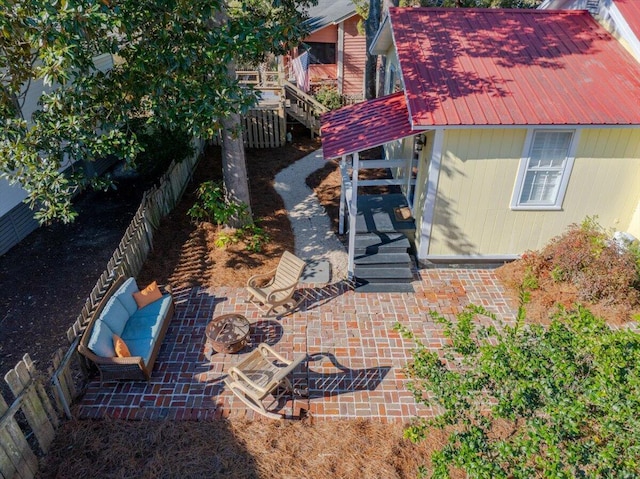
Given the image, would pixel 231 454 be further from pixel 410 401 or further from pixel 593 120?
pixel 593 120

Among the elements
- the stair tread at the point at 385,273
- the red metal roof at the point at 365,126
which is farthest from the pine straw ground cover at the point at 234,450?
the red metal roof at the point at 365,126

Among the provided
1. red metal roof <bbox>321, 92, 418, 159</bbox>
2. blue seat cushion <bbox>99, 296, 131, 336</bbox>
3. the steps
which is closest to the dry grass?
blue seat cushion <bbox>99, 296, 131, 336</bbox>

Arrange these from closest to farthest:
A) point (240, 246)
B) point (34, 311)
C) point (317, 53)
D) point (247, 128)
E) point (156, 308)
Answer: point (156, 308), point (34, 311), point (240, 246), point (247, 128), point (317, 53)

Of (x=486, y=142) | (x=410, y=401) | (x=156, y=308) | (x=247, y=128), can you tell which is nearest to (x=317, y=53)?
(x=247, y=128)

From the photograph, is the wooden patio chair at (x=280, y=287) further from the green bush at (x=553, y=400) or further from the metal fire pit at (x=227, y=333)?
the green bush at (x=553, y=400)

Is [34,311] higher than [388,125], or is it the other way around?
[388,125]

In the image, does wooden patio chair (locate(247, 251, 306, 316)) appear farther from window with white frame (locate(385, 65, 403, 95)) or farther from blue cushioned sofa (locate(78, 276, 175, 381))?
window with white frame (locate(385, 65, 403, 95))

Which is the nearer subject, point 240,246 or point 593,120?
point 593,120
